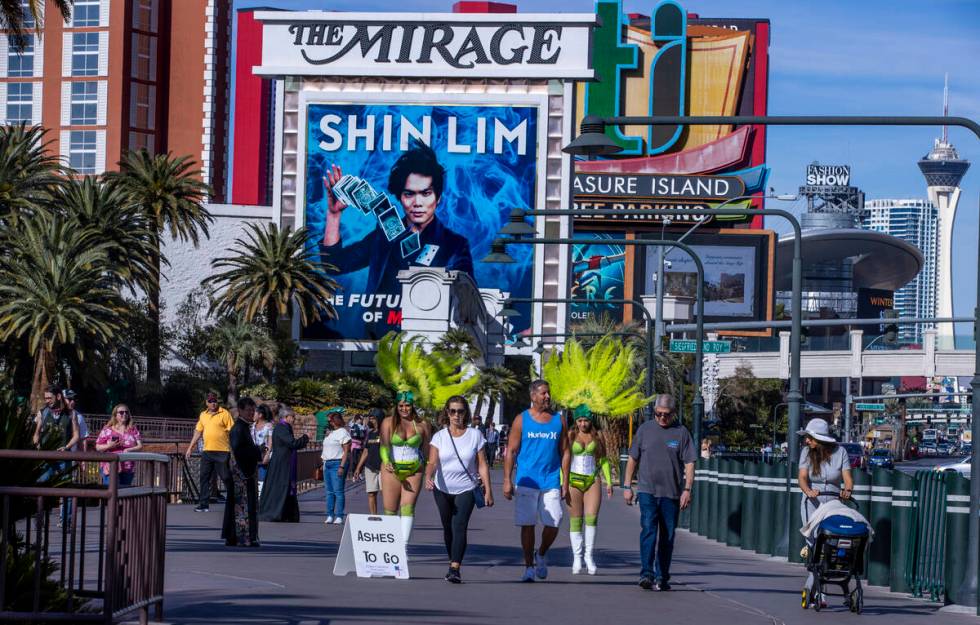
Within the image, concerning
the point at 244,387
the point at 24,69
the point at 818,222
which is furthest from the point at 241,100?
the point at 818,222

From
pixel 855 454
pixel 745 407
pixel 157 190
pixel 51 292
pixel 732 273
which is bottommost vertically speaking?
pixel 745 407

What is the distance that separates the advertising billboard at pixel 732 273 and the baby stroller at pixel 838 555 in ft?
355

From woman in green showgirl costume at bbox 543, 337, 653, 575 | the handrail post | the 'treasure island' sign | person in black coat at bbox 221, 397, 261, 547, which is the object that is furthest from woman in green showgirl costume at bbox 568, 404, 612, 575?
the 'treasure island' sign

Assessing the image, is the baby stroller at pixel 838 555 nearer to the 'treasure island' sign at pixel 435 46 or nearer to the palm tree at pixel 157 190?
the palm tree at pixel 157 190

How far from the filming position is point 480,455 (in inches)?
614

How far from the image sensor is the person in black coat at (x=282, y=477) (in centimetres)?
2320

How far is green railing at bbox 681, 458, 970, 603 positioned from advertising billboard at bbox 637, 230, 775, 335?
3982 inches

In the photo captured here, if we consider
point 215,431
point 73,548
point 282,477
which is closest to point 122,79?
point 215,431

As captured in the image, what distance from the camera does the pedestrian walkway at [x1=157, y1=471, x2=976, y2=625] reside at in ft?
40.6

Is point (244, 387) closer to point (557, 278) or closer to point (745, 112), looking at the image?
point (557, 278)

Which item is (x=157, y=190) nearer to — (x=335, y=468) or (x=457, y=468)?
(x=335, y=468)

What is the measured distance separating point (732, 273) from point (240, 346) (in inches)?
2210

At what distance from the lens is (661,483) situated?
15211 mm

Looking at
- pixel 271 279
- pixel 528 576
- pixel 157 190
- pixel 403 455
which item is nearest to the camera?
pixel 528 576
